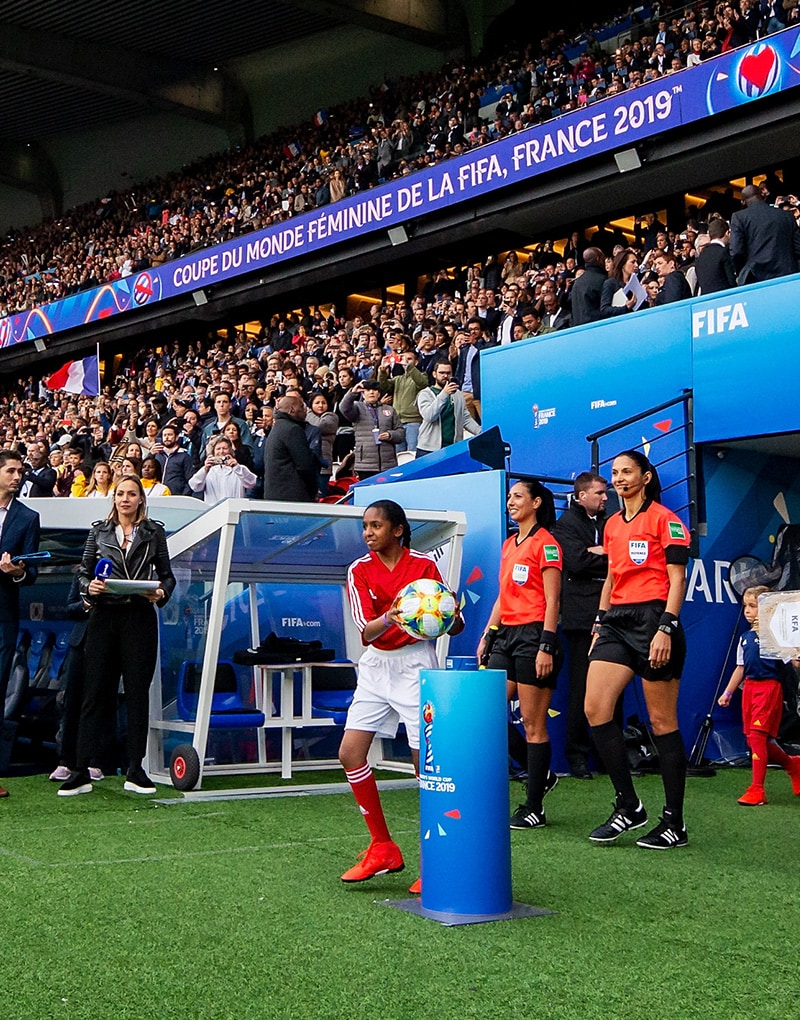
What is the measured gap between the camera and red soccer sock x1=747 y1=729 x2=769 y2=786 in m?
7.20

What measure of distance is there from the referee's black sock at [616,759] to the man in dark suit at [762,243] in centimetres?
496

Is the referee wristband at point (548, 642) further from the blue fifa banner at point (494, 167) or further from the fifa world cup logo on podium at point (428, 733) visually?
the blue fifa banner at point (494, 167)

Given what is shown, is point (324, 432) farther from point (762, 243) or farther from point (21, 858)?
point (21, 858)

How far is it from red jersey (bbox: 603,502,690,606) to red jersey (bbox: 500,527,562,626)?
2.27 feet

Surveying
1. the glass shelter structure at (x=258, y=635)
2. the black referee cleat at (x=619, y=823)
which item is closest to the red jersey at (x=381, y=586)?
the black referee cleat at (x=619, y=823)

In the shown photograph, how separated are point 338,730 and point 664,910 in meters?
5.01

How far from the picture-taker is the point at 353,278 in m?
26.6

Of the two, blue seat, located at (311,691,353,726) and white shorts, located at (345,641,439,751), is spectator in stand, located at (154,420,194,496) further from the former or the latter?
white shorts, located at (345,641,439,751)

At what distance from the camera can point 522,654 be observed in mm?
6668

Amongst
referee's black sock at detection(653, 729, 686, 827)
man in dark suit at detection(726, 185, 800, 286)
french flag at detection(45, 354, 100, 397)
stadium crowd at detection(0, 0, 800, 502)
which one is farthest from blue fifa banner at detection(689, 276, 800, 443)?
french flag at detection(45, 354, 100, 397)

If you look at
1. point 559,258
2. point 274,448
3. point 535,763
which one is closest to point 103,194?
point 559,258

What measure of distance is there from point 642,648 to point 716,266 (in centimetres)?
538

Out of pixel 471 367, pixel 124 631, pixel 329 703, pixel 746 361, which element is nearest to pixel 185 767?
pixel 124 631

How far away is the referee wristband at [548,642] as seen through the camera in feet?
21.2
